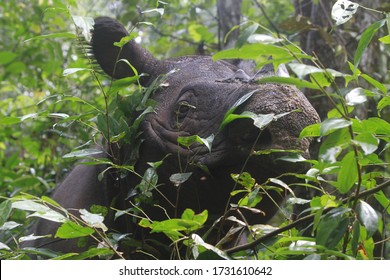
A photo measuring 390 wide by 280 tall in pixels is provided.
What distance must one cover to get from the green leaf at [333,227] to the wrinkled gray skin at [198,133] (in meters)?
0.48

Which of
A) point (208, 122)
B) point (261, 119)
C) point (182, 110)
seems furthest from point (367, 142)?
point (182, 110)

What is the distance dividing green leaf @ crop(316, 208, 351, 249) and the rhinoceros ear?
163 cm

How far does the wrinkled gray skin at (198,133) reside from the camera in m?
2.08

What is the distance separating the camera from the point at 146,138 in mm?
2588

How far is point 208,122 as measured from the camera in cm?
240

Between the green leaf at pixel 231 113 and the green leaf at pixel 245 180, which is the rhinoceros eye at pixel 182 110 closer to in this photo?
the green leaf at pixel 231 113

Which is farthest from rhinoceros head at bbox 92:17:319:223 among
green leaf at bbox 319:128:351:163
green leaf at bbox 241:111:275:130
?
green leaf at bbox 319:128:351:163

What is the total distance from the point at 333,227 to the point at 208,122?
0.97m

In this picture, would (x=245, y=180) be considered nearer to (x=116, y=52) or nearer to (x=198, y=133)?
(x=198, y=133)

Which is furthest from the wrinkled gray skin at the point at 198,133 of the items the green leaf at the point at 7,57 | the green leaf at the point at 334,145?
the green leaf at the point at 7,57

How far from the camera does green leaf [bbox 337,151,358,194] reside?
1544 mm

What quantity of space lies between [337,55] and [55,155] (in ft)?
6.98

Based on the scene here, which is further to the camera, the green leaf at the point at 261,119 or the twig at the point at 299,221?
the green leaf at the point at 261,119
